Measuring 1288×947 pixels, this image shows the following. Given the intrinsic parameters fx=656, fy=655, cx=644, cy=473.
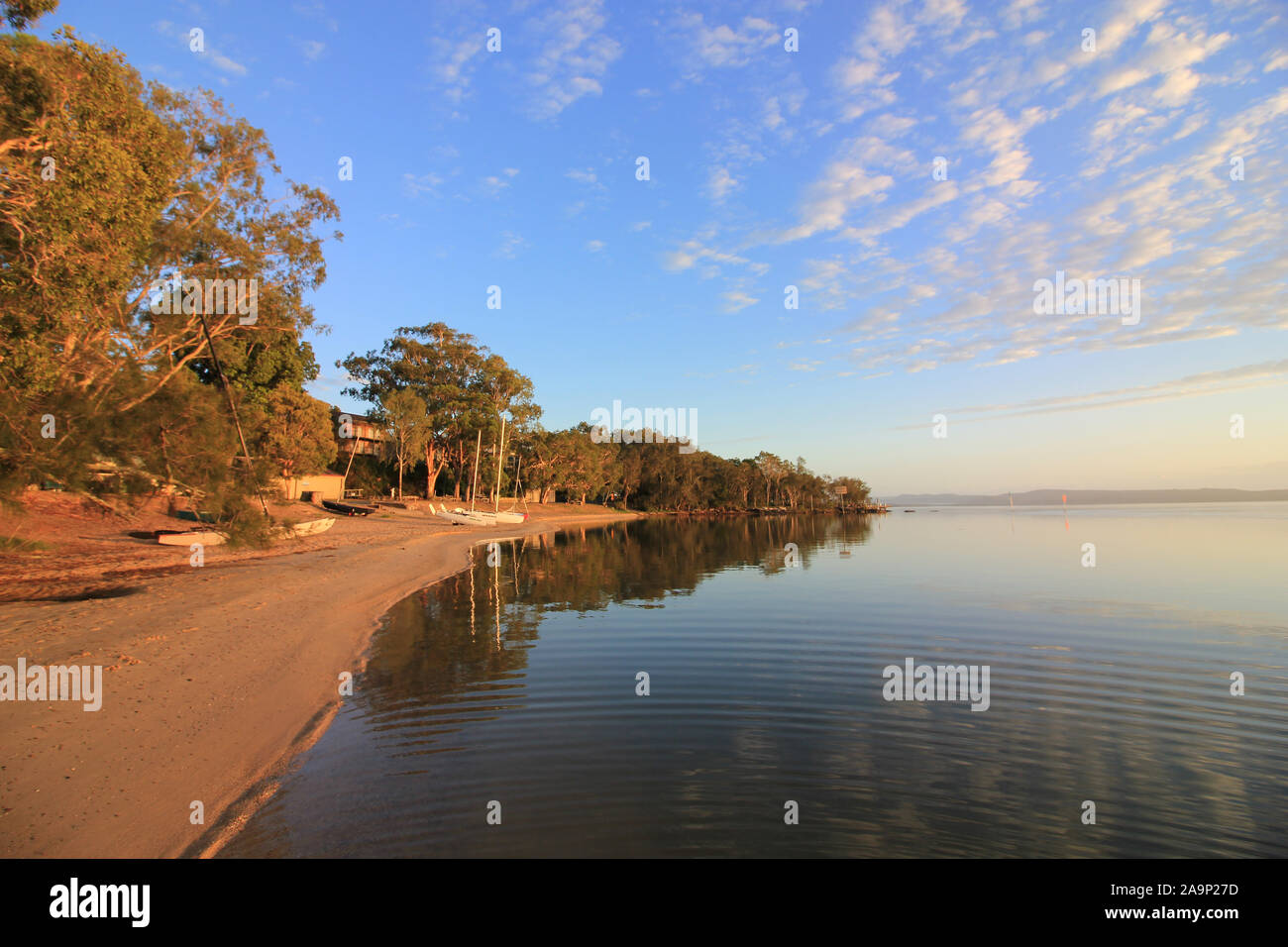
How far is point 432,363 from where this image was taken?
7469 centimetres

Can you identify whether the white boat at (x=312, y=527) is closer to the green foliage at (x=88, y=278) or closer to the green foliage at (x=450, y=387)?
the green foliage at (x=88, y=278)

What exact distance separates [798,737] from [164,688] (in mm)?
9352

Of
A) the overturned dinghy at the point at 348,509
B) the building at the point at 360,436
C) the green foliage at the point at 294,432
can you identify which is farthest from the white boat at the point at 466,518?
the building at the point at 360,436

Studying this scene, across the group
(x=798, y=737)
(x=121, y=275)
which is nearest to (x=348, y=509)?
(x=121, y=275)

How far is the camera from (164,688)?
974cm

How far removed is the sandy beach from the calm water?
0.80 meters

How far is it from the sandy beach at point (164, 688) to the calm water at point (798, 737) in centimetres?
80

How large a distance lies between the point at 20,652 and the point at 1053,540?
5578cm

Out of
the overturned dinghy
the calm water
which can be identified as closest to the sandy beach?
the calm water

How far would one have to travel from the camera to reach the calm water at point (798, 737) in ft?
21.8

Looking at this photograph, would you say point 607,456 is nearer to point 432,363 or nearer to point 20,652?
point 432,363

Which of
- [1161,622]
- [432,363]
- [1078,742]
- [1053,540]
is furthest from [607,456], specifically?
[1078,742]

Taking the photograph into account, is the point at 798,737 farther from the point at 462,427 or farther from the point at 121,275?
the point at 462,427
